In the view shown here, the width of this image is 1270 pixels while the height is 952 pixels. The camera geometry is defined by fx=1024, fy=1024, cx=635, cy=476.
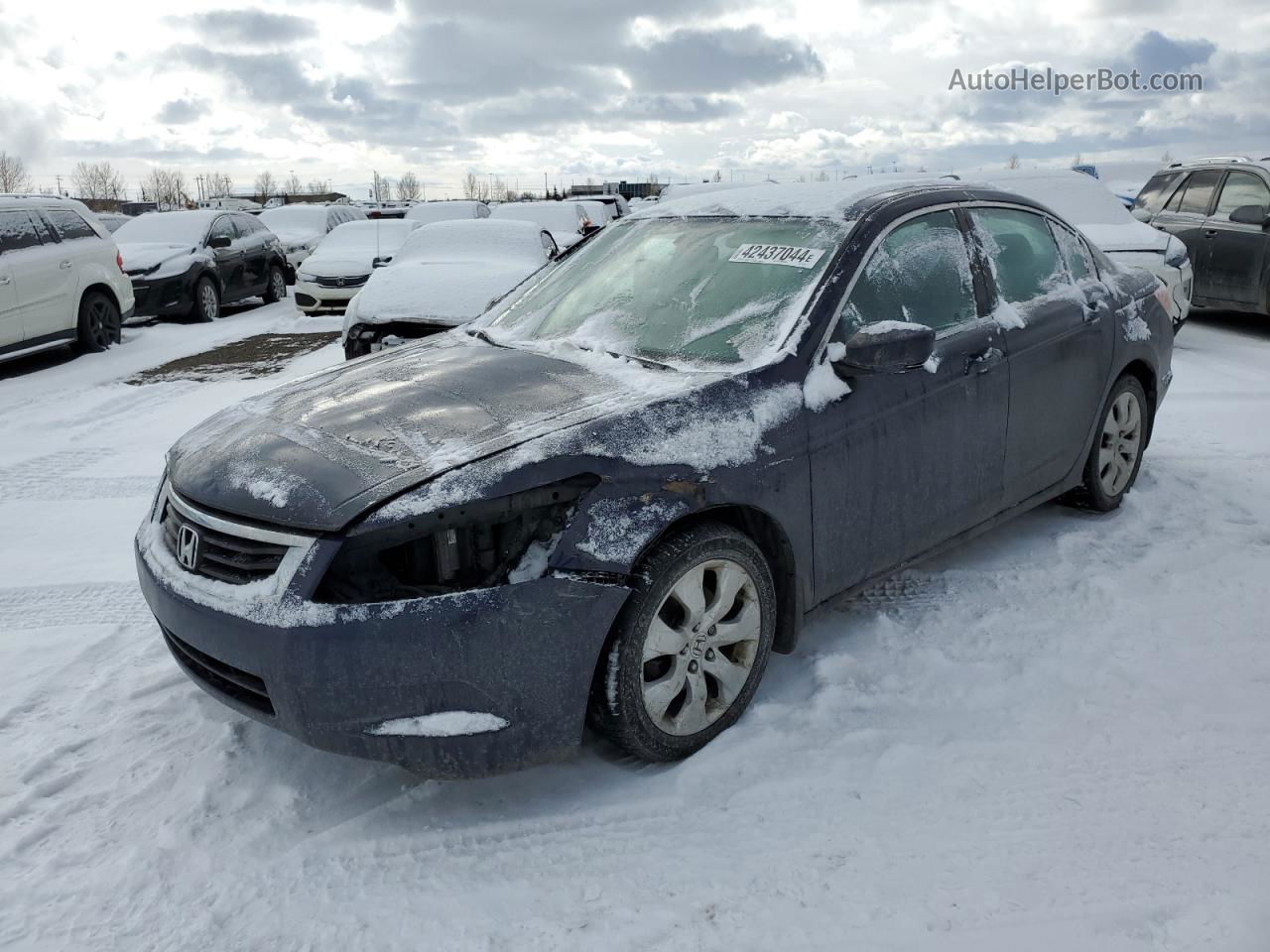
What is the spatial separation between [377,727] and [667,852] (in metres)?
0.81

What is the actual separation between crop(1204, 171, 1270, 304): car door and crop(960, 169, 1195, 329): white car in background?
21.5 inches

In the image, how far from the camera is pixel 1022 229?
445 centimetres

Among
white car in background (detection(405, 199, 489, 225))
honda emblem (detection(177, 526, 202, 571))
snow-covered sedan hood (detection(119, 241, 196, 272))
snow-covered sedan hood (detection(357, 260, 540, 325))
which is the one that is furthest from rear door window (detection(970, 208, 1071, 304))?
white car in background (detection(405, 199, 489, 225))

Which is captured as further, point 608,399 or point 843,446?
point 843,446

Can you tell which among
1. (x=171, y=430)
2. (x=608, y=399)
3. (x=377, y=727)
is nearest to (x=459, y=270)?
(x=171, y=430)

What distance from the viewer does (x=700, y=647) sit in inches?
117

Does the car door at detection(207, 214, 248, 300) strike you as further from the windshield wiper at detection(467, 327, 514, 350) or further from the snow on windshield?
the windshield wiper at detection(467, 327, 514, 350)

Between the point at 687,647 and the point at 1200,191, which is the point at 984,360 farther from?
the point at 1200,191

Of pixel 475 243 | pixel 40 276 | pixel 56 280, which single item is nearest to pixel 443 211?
pixel 56 280

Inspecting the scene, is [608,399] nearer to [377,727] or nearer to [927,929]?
[377,727]

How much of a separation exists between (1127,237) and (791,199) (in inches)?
286

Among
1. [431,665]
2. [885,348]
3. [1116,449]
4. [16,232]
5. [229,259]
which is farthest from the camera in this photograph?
[229,259]

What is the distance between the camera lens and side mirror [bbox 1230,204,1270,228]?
9891 mm

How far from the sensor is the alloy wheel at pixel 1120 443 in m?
4.81
